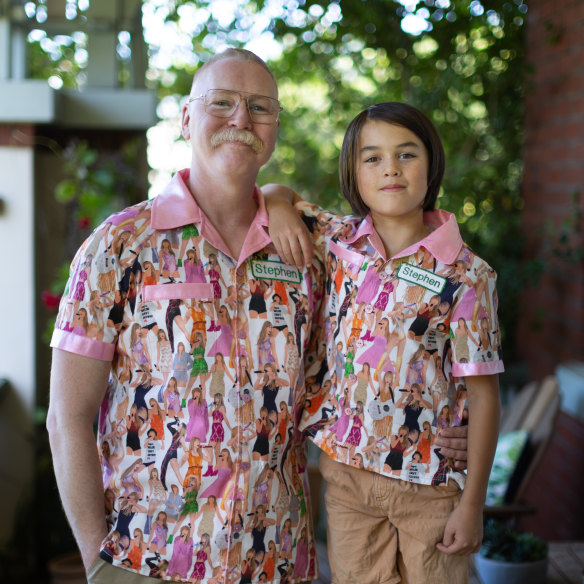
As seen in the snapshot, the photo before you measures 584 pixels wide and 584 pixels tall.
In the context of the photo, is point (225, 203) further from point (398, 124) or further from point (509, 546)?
point (509, 546)

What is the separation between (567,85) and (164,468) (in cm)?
332

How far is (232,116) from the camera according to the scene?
1744 millimetres

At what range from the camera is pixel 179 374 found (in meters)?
1.67

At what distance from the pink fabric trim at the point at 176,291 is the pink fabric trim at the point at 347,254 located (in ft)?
1.22

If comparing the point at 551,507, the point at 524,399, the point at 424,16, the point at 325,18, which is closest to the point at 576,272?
the point at 524,399

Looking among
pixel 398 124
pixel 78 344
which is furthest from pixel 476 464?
pixel 78 344

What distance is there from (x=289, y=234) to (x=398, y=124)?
0.38m

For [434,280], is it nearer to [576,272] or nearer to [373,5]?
[576,272]

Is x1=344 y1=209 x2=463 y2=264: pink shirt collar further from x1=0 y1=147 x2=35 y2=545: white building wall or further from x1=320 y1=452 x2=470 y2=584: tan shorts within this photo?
x1=0 y1=147 x2=35 y2=545: white building wall

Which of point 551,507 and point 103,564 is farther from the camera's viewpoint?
point 551,507

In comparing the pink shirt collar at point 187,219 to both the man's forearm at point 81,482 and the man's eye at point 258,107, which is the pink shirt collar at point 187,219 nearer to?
the man's eye at point 258,107

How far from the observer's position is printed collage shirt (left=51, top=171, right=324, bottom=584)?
1.66m

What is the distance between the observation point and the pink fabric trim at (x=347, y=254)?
1.86 m

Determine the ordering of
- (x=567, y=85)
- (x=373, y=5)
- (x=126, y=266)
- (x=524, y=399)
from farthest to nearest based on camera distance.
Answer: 1. (x=373, y=5)
2. (x=567, y=85)
3. (x=524, y=399)
4. (x=126, y=266)
